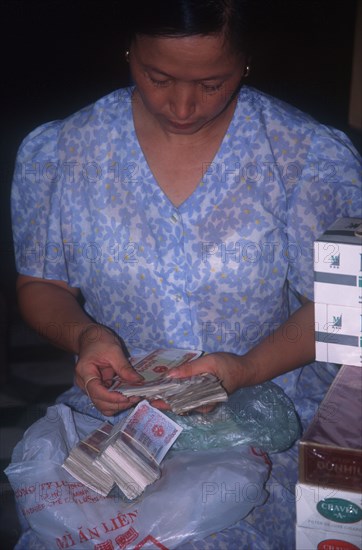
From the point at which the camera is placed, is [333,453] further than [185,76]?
No

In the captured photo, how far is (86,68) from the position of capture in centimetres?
376

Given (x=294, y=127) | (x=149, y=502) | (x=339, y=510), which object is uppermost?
(x=294, y=127)

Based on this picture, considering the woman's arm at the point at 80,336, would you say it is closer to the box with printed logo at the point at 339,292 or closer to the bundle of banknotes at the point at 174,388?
the bundle of banknotes at the point at 174,388

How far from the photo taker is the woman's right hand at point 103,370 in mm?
1457

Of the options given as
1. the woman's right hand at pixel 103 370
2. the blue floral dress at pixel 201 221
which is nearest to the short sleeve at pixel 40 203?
the blue floral dress at pixel 201 221

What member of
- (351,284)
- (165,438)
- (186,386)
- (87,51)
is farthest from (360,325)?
(87,51)

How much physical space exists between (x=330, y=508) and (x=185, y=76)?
84 cm

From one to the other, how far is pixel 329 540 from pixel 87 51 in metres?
3.14

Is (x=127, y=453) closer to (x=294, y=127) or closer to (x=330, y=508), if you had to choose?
(x=330, y=508)

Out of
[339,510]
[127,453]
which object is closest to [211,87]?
[127,453]

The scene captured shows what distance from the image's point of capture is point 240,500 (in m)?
1.37

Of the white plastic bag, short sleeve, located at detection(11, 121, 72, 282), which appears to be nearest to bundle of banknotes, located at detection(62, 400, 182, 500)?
the white plastic bag

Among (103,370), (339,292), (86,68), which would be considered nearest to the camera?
(339,292)

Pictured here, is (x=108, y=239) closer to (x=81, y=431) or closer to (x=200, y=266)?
(x=200, y=266)
